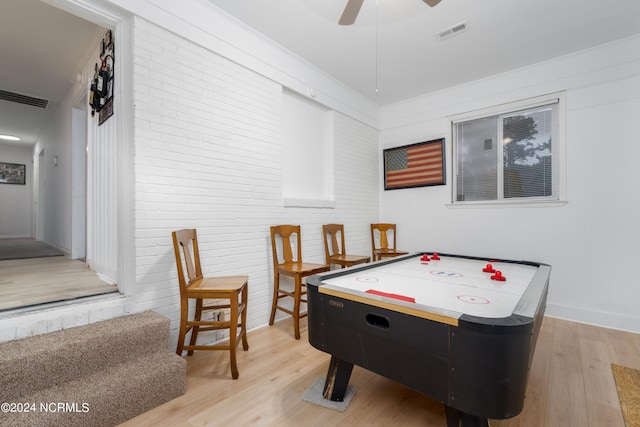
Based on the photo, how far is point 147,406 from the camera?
5.44ft

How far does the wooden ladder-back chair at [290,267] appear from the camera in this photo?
2.72m

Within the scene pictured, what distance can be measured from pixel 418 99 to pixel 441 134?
0.71 metres

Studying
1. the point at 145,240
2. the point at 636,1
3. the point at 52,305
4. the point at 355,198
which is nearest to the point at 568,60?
the point at 636,1

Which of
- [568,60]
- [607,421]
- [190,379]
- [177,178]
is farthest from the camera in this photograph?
[568,60]

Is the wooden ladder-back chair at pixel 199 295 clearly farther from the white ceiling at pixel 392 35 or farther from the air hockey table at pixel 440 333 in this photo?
the white ceiling at pixel 392 35

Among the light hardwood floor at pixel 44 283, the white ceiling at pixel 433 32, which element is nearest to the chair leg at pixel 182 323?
the light hardwood floor at pixel 44 283

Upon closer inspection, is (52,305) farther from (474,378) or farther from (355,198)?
(355,198)

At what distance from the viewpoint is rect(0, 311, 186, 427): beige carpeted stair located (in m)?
1.41

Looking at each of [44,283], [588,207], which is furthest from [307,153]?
[588,207]

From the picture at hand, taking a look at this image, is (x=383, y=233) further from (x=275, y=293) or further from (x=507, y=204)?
(x=275, y=293)

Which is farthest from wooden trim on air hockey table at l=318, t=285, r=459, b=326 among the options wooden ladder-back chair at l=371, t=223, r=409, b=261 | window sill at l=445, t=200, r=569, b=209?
window sill at l=445, t=200, r=569, b=209

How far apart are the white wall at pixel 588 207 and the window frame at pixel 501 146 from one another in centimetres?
6

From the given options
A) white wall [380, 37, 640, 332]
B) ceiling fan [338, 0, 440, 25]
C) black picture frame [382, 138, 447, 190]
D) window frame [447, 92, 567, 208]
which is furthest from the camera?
black picture frame [382, 138, 447, 190]

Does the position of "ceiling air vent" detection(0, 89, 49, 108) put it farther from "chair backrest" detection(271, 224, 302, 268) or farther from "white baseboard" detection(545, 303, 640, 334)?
"white baseboard" detection(545, 303, 640, 334)
